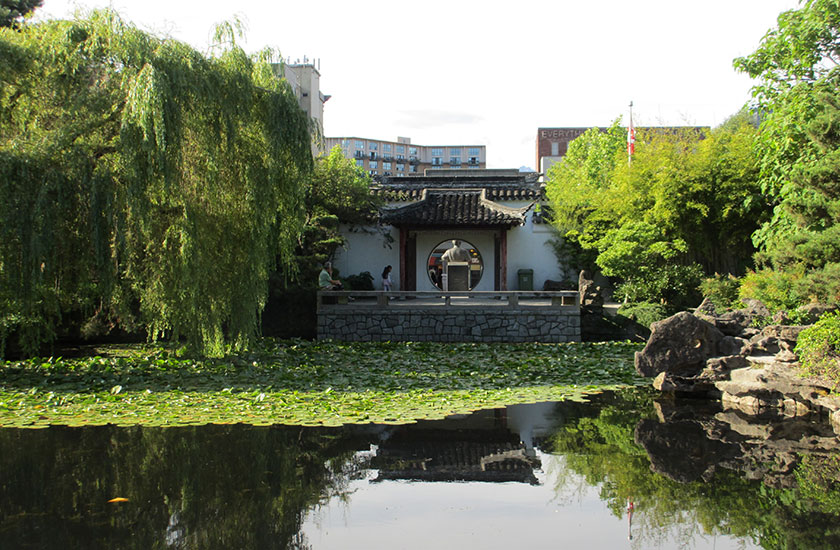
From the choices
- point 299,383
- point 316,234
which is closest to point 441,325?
point 316,234

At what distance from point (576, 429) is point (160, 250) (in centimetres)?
606

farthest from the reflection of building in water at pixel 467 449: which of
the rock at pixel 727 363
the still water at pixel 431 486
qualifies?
the rock at pixel 727 363

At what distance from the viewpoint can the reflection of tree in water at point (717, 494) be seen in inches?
156

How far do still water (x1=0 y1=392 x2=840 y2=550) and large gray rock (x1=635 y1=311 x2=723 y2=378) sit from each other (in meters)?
1.41

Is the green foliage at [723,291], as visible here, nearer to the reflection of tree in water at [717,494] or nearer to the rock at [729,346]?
the rock at [729,346]

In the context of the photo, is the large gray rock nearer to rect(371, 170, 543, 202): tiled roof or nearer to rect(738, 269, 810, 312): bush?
rect(738, 269, 810, 312): bush

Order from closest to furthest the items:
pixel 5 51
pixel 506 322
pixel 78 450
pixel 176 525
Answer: pixel 176 525 → pixel 78 450 → pixel 5 51 → pixel 506 322

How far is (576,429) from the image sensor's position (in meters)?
6.53

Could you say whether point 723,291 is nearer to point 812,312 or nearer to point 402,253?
point 812,312

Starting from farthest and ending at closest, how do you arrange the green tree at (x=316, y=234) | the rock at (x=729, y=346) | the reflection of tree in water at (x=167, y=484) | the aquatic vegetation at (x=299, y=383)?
the green tree at (x=316, y=234)
the rock at (x=729, y=346)
the aquatic vegetation at (x=299, y=383)
the reflection of tree in water at (x=167, y=484)

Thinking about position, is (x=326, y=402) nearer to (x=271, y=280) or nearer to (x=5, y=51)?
(x=5, y=51)

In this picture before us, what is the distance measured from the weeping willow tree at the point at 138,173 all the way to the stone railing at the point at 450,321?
3767mm

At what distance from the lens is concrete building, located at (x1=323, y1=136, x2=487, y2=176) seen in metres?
69.9

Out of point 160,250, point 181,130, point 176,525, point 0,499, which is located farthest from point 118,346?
point 176,525
